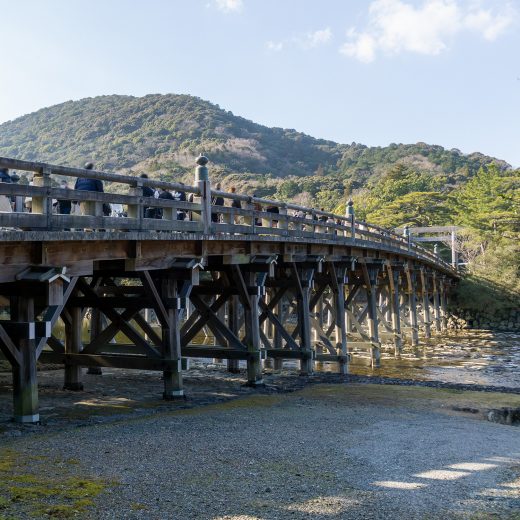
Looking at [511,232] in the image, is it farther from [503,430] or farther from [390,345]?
[503,430]

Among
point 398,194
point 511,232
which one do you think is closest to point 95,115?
point 398,194

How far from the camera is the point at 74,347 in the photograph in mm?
11867

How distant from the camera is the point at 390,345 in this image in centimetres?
2819

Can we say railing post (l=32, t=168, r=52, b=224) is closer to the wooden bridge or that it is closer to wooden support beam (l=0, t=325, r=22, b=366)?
the wooden bridge

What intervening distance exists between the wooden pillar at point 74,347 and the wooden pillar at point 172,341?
2.18 metres

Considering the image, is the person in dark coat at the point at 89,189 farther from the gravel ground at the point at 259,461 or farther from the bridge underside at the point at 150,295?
the gravel ground at the point at 259,461

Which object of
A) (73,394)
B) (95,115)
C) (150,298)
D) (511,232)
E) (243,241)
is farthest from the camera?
(95,115)

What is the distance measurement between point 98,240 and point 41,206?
120 centimetres

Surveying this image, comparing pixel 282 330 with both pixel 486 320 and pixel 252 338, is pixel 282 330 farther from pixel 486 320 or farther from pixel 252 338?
pixel 486 320

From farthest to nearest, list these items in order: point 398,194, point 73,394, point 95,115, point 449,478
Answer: point 95,115 < point 398,194 < point 73,394 < point 449,478

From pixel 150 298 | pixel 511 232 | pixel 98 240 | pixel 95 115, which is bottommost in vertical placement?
pixel 150 298

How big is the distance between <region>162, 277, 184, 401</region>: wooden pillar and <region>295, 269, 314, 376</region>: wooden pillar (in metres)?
4.94

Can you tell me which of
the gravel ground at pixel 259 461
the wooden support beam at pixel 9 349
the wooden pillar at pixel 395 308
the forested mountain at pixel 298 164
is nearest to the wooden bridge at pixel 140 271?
the wooden support beam at pixel 9 349

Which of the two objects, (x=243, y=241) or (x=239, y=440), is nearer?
(x=239, y=440)
